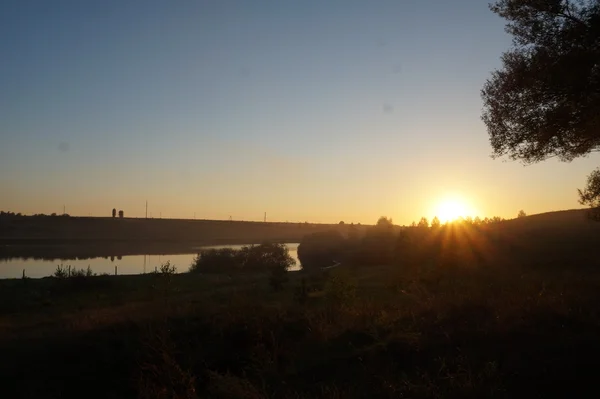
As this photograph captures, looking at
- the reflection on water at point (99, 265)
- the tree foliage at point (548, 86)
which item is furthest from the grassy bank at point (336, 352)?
the reflection on water at point (99, 265)

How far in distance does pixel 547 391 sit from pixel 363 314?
5.09 metres

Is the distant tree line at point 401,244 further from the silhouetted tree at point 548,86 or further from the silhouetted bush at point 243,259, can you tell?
the silhouetted tree at point 548,86

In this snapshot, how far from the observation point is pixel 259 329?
38.8 ft

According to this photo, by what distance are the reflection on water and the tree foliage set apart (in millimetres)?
56648

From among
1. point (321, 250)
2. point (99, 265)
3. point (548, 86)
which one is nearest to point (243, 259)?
point (321, 250)

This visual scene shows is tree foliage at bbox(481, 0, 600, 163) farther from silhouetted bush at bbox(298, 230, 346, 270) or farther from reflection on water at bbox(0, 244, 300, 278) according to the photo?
silhouetted bush at bbox(298, 230, 346, 270)

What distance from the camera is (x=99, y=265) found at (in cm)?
8081

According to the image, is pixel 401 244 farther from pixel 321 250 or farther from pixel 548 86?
pixel 548 86

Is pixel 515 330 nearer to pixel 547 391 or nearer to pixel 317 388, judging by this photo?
pixel 547 391

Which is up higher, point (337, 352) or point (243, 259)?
point (337, 352)

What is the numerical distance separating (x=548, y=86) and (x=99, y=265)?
76963 millimetres

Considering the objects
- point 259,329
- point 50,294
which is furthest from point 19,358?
point 50,294

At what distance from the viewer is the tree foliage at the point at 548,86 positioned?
1253cm

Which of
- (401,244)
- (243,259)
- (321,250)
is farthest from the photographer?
(321,250)
